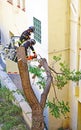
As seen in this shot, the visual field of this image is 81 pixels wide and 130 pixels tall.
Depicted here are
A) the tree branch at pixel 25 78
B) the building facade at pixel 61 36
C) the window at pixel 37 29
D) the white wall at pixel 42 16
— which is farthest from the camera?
the window at pixel 37 29

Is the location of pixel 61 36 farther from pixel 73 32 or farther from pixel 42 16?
pixel 42 16

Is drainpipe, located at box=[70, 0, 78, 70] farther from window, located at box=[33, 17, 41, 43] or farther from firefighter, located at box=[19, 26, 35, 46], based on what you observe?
firefighter, located at box=[19, 26, 35, 46]

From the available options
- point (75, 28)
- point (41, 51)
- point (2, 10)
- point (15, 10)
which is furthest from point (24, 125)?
point (2, 10)

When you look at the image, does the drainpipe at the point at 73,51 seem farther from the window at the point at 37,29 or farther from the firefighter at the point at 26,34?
the firefighter at the point at 26,34

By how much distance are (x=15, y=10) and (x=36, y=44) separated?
3.85 metres

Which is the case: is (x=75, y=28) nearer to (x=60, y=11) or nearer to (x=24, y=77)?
(x=60, y=11)

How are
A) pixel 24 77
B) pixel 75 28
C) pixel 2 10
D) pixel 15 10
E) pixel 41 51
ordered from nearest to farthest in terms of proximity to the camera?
pixel 24 77
pixel 75 28
pixel 41 51
pixel 15 10
pixel 2 10

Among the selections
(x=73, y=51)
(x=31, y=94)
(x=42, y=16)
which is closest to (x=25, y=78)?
(x=31, y=94)

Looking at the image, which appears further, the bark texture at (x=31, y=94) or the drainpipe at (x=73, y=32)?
the drainpipe at (x=73, y=32)

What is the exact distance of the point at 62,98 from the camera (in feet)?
38.8

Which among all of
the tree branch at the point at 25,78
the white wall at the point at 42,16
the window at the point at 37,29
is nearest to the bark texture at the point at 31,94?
the tree branch at the point at 25,78

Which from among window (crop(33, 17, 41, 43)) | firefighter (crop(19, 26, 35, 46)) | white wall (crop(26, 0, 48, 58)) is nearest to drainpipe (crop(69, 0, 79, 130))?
white wall (crop(26, 0, 48, 58))

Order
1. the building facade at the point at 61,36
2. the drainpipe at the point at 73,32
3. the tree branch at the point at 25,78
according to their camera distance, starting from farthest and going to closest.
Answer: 1. the building facade at the point at 61,36
2. the drainpipe at the point at 73,32
3. the tree branch at the point at 25,78

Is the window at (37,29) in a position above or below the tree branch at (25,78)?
above
